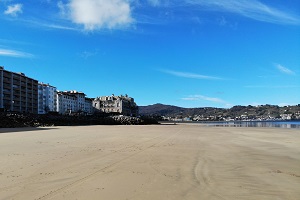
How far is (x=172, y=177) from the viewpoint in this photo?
8.16 m

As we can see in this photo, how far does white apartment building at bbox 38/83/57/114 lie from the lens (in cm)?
13538

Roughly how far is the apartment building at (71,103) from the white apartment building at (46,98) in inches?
131

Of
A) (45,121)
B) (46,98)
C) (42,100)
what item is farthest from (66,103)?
(45,121)

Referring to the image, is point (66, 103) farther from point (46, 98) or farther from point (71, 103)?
point (46, 98)

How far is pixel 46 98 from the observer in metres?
142

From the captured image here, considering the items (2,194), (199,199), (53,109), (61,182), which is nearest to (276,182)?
(199,199)

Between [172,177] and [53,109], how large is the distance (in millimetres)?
148149

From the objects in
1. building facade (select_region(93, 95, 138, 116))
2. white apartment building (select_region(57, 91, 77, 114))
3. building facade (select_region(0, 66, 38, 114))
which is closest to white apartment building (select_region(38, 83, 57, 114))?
white apartment building (select_region(57, 91, 77, 114))

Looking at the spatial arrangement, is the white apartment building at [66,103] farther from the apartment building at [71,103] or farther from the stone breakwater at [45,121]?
the stone breakwater at [45,121]

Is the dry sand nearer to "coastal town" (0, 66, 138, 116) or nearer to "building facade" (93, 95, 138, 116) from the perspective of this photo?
"coastal town" (0, 66, 138, 116)

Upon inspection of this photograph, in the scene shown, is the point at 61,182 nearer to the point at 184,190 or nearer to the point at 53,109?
the point at 184,190

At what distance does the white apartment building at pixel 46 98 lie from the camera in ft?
444

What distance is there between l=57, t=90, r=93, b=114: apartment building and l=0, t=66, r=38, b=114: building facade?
23798mm

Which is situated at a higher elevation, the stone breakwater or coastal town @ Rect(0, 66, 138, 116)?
coastal town @ Rect(0, 66, 138, 116)
